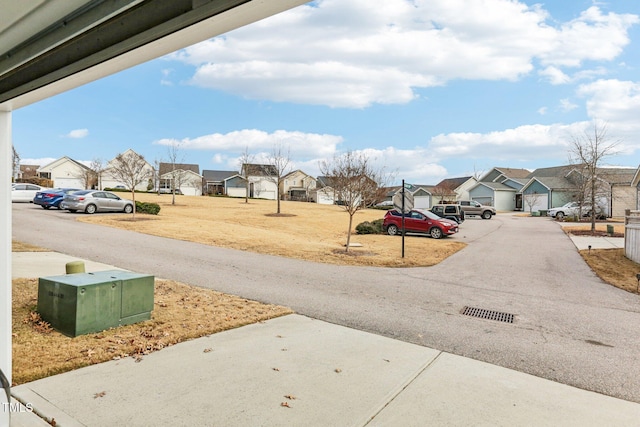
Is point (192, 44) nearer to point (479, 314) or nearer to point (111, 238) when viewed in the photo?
point (479, 314)

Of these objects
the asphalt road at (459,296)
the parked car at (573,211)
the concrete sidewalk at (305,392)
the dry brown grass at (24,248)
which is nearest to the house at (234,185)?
the parked car at (573,211)

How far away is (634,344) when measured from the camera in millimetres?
6133

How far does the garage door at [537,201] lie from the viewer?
50594mm

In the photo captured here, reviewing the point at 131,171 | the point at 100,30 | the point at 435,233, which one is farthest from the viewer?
the point at 131,171

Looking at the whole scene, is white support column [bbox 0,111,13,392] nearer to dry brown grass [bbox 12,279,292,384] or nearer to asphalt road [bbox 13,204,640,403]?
dry brown grass [bbox 12,279,292,384]

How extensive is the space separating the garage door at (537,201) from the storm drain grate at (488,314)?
1897 inches

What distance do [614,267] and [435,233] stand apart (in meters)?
9.57

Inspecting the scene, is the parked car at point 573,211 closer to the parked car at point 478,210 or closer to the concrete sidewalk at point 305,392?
the parked car at point 478,210

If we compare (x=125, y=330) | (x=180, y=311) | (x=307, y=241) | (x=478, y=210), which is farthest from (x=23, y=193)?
(x=478, y=210)

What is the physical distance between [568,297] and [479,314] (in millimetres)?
3263

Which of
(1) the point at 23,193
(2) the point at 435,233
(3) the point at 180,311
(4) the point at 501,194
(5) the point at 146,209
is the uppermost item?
(4) the point at 501,194

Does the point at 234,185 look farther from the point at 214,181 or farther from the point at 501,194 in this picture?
the point at 501,194

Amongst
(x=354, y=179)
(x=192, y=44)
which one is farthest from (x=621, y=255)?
(x=192, y=44)

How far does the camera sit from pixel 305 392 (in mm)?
4074
